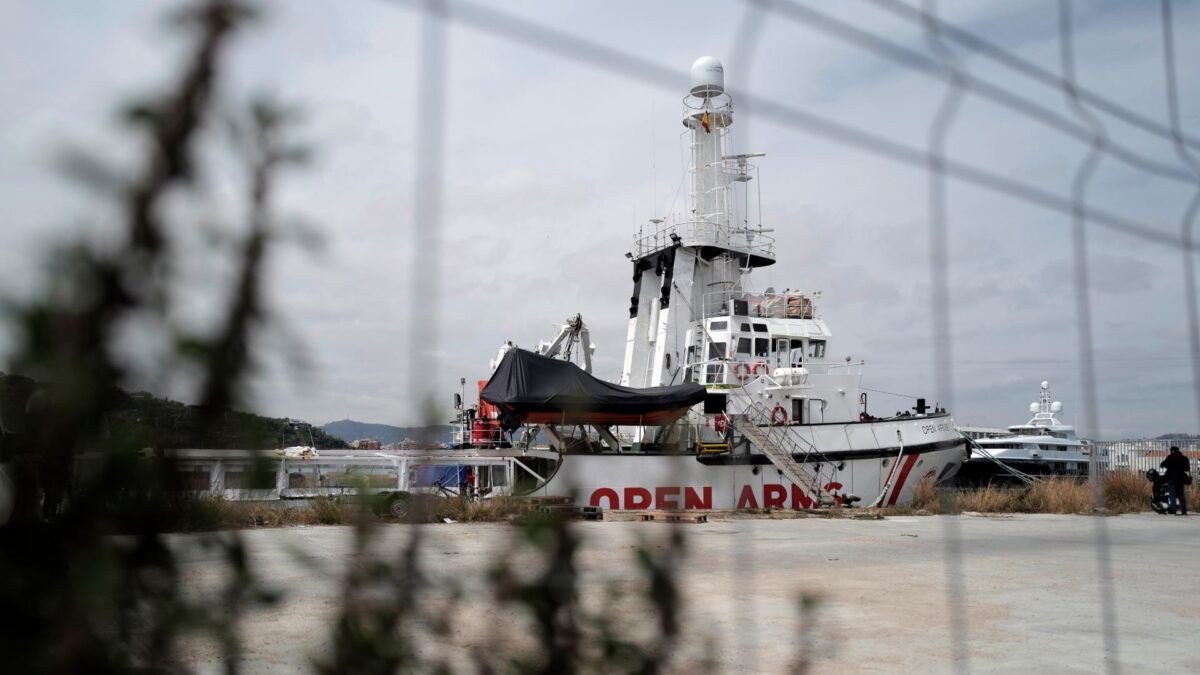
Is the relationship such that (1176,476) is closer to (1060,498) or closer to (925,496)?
(1060,498)

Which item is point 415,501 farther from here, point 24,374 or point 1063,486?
point 1063,486

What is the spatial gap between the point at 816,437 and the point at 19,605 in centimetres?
1723

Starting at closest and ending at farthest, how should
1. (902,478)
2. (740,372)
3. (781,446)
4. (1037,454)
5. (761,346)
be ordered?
(781,446), (902,478), (740,372), (761,346), (1037,454)

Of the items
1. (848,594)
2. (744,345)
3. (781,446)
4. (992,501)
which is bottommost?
(848,594)

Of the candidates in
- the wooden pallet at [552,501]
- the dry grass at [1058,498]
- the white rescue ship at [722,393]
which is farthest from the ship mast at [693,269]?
the wooden pallet at [552,501]

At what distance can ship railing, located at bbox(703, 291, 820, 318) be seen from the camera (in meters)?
20.0

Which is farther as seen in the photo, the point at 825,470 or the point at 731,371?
the point at 731,371

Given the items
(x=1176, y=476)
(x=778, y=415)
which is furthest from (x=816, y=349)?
(x=1176, y=476)

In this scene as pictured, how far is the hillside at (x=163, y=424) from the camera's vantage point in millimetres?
795

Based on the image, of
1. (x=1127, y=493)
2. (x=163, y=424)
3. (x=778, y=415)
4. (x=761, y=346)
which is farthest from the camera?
(x=761, y=346)

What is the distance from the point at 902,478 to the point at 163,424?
18.0 metres

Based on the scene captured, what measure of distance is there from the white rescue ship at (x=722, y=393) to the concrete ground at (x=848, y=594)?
16.4ft

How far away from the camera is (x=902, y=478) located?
17.3m

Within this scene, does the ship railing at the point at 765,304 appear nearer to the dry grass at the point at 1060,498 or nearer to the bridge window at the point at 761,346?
the bridge window at the point at 761,346
